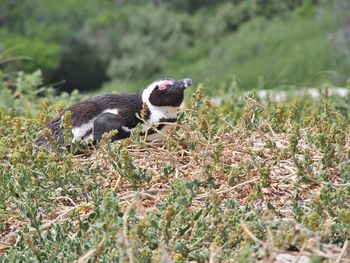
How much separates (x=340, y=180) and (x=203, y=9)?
23557 millimetres

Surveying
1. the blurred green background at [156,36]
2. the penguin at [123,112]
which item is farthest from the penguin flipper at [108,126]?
the blurred green background at [156,36]

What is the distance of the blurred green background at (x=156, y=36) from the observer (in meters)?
23.2

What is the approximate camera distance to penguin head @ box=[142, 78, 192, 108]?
501 cm

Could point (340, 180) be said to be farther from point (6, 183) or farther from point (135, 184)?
point (6, 183)

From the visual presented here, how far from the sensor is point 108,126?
4.91m

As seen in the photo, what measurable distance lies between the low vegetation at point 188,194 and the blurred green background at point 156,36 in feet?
55.2

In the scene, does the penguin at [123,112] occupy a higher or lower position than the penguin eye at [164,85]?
lower

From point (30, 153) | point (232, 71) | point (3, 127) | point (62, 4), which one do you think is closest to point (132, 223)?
point (30, 153)

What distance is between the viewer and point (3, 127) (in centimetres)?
539

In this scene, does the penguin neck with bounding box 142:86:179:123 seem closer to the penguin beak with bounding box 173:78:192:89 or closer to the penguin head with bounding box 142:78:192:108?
the penguin head with bounding box 142:78:192:108

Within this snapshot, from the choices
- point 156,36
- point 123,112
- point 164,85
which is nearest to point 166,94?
point 164,85

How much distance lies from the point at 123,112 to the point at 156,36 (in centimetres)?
2133

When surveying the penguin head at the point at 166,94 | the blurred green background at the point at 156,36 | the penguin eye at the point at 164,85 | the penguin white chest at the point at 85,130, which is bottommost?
the blurred green background at the point at 156,36

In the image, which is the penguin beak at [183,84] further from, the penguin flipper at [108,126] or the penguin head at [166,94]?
the penguin flipper at [108,126]
